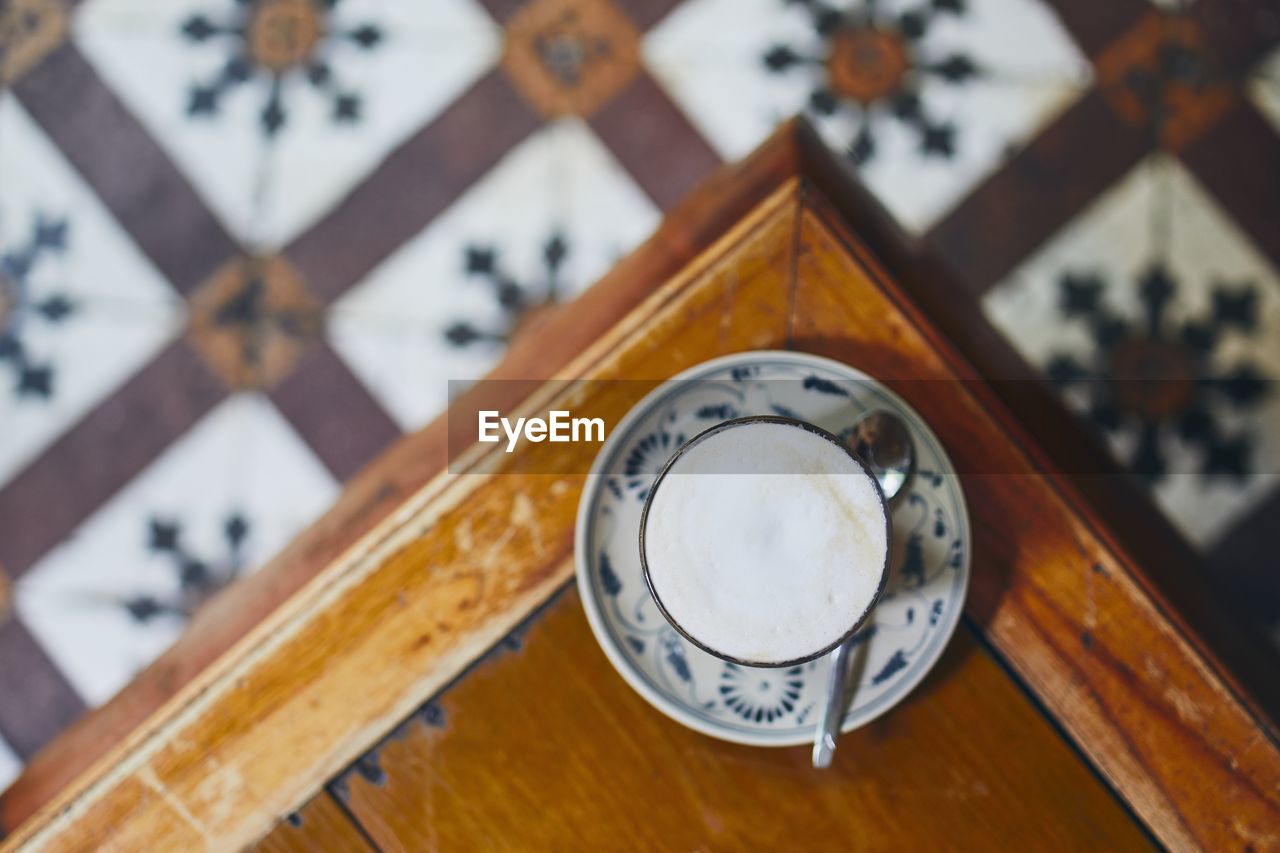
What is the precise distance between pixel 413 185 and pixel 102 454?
614mm

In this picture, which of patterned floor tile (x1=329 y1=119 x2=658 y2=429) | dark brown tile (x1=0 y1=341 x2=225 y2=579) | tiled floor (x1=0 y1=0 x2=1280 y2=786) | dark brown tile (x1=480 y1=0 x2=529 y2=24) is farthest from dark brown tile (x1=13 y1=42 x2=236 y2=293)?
dark brown tile (x1=480 y1=0 x2=529 y2=24)

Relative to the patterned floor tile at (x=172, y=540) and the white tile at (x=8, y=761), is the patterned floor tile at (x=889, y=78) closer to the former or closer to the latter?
the patterned floor tile at (x=172, y=540)

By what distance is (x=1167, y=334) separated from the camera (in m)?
1.31

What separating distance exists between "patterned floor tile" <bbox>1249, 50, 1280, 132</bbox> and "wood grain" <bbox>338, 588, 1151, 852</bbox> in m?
1.13

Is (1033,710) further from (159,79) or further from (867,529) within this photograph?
(159,79)

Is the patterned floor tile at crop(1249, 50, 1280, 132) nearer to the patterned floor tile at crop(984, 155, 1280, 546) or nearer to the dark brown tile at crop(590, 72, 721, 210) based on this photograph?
the patterned floor tile at crop(984, 155, 1280, 546)

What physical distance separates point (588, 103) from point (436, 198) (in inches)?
10.6

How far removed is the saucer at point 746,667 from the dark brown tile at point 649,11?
0.92 m

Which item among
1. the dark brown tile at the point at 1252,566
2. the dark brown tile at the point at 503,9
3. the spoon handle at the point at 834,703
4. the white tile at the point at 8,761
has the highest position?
the dark brown tile at the point at 503,9

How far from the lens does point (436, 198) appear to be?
4.50 feet

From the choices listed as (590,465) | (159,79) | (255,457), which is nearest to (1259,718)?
(590,465)

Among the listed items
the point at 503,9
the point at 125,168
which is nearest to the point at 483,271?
the point at 503,9

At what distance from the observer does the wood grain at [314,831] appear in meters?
0.69

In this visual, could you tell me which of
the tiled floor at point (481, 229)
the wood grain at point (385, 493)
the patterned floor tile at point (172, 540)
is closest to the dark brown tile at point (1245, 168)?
the tiled floor at point (481, 229)
